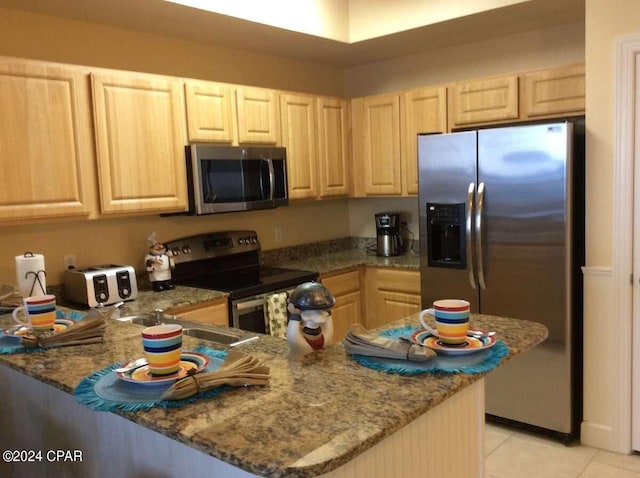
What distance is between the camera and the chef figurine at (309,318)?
160cm

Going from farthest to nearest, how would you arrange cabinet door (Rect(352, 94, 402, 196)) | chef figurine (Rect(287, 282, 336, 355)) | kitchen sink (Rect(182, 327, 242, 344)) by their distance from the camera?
1. cabinet door (Rect(352, 94, 402, 196))
2. kitchen sink (Rect(182, 327, 242, 344))
3. chef figurine (Rect(287, 282, 336, 355))

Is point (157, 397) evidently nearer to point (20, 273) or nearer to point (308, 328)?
point (308, 328)

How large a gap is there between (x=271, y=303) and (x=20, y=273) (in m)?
1.36

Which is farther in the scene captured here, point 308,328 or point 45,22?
point 45,22

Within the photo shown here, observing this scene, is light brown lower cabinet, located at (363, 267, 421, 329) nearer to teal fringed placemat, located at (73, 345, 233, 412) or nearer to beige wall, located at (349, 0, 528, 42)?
beige wall, located at (349, 0, 528, 42)

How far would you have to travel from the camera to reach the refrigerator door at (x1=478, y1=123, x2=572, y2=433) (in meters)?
2.93

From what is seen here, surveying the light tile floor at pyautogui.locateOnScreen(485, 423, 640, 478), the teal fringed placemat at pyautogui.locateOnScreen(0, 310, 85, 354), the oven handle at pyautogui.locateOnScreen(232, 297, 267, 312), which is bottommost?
the light tile floor at pyautogui.locateOnScreen(485, 423, 640, 478)

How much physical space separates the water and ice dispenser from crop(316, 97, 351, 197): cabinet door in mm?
1045

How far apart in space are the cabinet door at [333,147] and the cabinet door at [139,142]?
49.0 inches

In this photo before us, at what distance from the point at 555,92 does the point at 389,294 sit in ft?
5.61

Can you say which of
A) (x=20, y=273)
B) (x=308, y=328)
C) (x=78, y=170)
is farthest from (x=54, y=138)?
(x=308, y=328)

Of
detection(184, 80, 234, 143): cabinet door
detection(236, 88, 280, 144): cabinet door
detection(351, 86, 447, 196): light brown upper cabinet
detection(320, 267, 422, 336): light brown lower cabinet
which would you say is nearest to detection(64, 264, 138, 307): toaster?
detection(184, 80, 234, 143): cabinet door

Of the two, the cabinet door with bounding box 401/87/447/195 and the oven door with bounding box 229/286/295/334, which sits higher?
the cabinet door with bounding box 401/87/447/195

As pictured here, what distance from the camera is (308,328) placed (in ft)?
5.40
